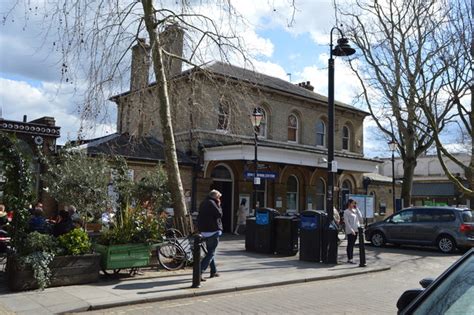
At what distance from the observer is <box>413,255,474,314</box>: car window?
9.03 ft

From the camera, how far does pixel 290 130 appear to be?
28.7 meters

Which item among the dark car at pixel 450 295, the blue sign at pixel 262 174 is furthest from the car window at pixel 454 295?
the blue sign at pixel 262 174

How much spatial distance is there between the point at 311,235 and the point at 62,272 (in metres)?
7.00

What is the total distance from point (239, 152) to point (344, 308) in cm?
1432

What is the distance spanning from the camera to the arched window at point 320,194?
29.4m

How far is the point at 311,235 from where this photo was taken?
13680 millimetres

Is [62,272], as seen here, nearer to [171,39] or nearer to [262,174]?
[171,39]

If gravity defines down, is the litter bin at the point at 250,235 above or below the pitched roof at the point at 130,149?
below

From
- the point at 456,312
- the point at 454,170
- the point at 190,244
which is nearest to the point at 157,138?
the point at 190,244

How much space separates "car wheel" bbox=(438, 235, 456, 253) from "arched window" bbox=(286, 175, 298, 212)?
10710mm

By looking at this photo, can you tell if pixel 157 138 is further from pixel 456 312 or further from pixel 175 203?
pixel 456 312

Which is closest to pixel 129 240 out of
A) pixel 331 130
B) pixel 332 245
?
pixel 332 245

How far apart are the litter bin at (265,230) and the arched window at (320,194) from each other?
14563 mm

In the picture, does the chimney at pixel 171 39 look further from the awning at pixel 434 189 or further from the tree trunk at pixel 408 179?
the awning at pixel 434 189
